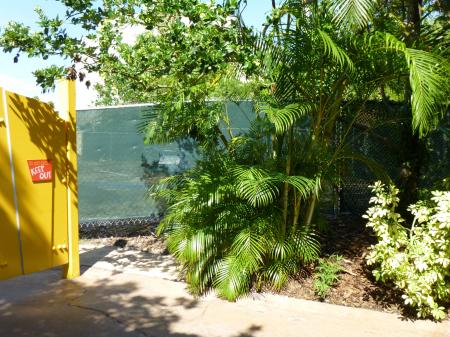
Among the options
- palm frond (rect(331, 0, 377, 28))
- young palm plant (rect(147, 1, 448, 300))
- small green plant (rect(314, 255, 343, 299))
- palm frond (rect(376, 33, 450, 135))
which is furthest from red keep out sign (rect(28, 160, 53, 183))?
palm frond (rect(376, 33, 450, 135))

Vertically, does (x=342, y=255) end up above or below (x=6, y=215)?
Result: below

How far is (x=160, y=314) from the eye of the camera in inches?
177

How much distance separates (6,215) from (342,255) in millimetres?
3686

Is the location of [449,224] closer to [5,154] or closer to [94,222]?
[5,154]

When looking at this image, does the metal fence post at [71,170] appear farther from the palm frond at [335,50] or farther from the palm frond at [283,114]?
the palm frond at [335,50]

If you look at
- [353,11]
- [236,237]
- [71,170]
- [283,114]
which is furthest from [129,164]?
[353,11]

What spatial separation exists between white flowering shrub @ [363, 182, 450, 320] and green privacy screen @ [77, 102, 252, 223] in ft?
12.0

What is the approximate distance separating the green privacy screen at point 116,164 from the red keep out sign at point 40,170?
2390mm

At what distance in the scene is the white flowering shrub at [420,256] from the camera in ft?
14.1

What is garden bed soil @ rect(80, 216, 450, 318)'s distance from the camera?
4.84 m

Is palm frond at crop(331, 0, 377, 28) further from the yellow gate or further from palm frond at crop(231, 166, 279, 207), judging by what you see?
the yellow gate

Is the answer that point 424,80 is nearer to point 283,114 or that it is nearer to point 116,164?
point 283,114

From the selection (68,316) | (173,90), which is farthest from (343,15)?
(68,316)

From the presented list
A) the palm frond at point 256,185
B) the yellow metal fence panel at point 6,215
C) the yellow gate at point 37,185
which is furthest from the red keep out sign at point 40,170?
the palm frond at point 256,185
